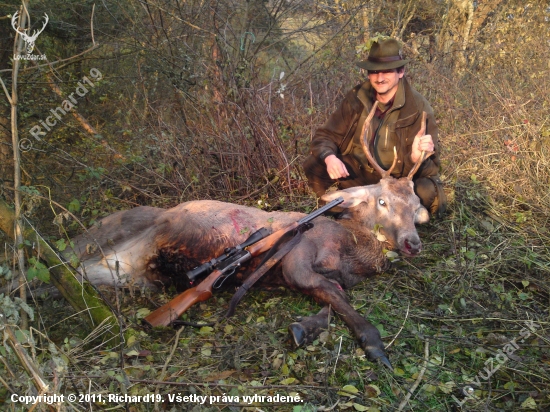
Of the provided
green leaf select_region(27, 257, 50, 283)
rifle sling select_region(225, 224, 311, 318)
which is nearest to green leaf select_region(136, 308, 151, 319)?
rifle sling select_region(225, 224, 311, 318)

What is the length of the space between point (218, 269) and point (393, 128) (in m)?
2.36

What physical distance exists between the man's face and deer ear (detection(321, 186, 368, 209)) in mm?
1070

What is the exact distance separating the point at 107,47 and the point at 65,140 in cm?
179

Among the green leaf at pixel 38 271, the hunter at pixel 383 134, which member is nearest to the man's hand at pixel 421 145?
the hunter at pixel 383 134

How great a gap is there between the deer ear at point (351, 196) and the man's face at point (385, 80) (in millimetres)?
1070

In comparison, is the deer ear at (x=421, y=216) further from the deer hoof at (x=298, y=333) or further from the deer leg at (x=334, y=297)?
the deer hoof at (x=298, y=333)

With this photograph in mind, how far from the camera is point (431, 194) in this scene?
4746 mm

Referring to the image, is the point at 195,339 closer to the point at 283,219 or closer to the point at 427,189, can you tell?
the point at 283,219

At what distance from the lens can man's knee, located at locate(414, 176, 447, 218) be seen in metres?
4.73

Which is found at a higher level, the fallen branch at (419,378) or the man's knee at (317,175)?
the man's knee at (317,175)

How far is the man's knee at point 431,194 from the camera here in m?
4.73

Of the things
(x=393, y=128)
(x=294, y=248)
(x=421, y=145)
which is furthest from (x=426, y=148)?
(x=294, y=248)

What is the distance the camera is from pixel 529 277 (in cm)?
391

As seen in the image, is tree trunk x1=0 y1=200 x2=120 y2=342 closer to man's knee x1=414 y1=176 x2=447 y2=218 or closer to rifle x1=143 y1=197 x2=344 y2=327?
rifle x1=143 y1=197 x2=344 y2=327
